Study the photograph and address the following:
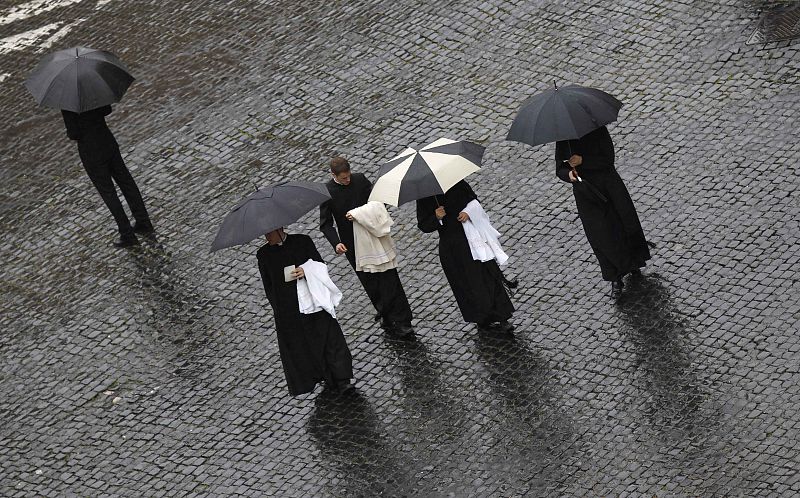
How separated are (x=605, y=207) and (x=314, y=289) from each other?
258 centimetres

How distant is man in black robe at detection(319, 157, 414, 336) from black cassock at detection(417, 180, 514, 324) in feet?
1.66

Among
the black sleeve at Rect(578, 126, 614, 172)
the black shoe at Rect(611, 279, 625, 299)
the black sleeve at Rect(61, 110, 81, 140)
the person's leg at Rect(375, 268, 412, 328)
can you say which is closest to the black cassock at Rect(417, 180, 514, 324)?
the person's leg at Rect(375, 268, 412, 328)

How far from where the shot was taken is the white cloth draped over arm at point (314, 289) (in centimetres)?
1047

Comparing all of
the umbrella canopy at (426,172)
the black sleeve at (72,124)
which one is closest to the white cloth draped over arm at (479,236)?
the umbrella canopy at (426,172)

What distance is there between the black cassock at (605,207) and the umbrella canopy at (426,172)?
2.89 feet

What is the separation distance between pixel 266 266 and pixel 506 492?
2693 mm

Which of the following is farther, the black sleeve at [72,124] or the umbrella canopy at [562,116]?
the black sleeve at [72,124]

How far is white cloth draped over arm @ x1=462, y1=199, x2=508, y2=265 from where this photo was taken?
35.6 feet

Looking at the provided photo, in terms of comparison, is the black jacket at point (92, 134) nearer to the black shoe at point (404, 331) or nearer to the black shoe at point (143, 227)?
the black shoe at point (143, 227)

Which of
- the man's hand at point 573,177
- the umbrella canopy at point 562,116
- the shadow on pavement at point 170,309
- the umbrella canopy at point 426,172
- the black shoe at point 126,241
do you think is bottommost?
the shadow on pavement at point 170,309

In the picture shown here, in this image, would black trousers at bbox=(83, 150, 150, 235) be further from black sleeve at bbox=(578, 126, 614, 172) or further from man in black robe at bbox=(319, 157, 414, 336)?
black sleeve at bbox=(578, 126, 614, 172)

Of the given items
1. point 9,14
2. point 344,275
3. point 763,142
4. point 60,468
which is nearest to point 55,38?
point 9,14

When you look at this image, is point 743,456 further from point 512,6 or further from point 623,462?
point 512,6

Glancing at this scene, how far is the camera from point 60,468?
424 inches
